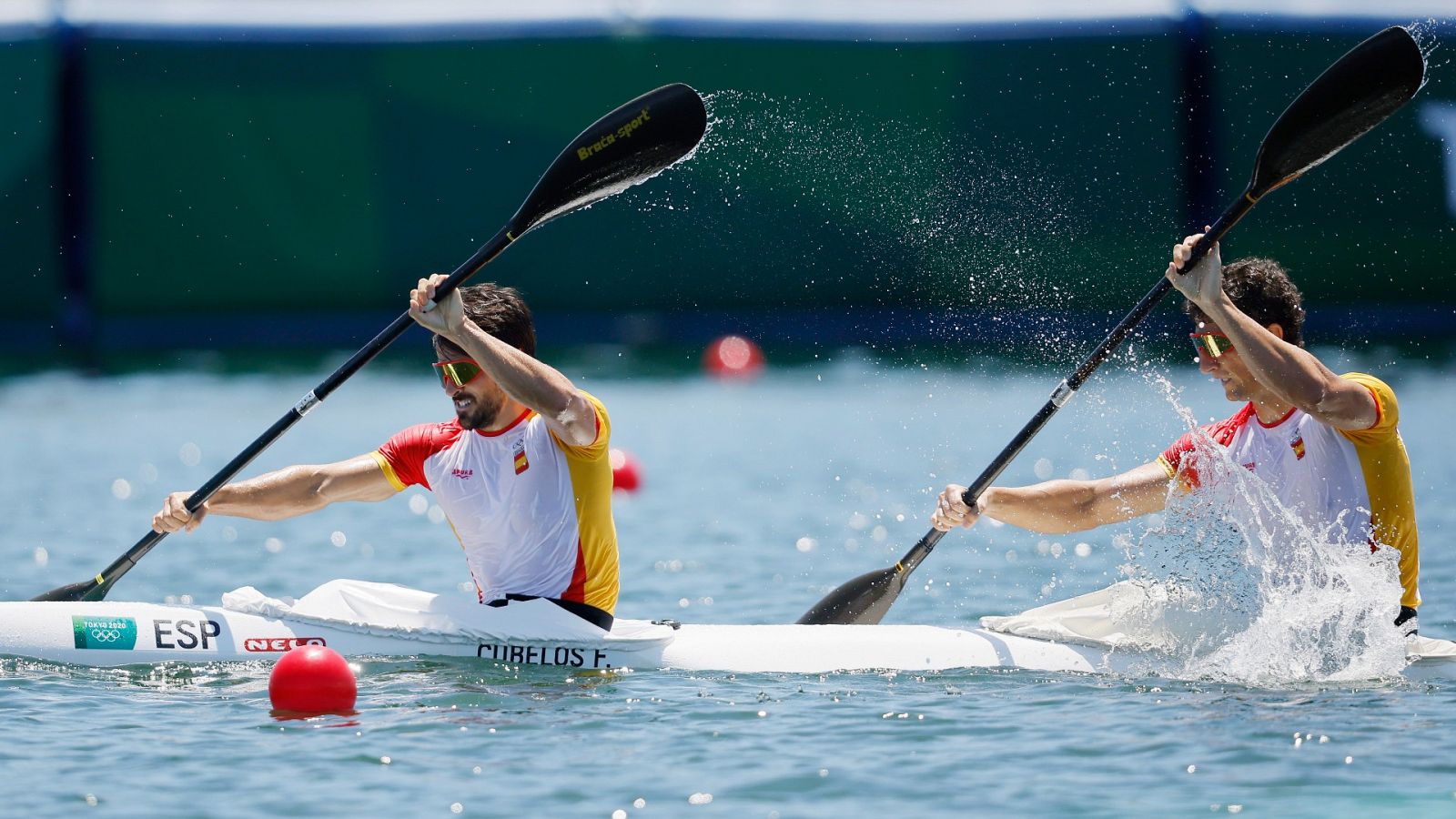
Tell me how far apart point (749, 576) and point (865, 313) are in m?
11.9

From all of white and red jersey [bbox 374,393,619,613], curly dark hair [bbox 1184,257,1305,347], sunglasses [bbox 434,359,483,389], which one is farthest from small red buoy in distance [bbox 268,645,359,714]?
curly dark hair [bbox 1184,257,1305,347]

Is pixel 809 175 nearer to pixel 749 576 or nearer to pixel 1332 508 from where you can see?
pixel 749 576

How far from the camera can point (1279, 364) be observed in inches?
196

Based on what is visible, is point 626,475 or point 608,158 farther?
point 626,475

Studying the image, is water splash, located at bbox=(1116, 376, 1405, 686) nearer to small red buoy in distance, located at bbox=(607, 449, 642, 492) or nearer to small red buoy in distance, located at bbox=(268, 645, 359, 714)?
small red buoy in distance, located at bbox=(268, 645, 359, 714)

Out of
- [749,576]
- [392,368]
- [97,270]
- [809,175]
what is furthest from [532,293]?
[749,576]

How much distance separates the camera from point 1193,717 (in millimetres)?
4938

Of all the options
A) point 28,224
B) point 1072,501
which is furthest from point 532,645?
point 28,224

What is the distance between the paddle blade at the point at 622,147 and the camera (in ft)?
19.6

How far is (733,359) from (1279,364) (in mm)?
13325

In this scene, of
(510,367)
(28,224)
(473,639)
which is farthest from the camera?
(28,224)

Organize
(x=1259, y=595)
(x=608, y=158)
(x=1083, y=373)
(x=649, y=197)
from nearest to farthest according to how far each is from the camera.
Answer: (x=1259, y=595), (x=1083, y=373), (x=608, y=158), (x=649, y=197)

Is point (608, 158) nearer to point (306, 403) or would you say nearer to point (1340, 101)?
point (306, 403)

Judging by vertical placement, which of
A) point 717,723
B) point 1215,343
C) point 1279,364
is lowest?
point 717,723
